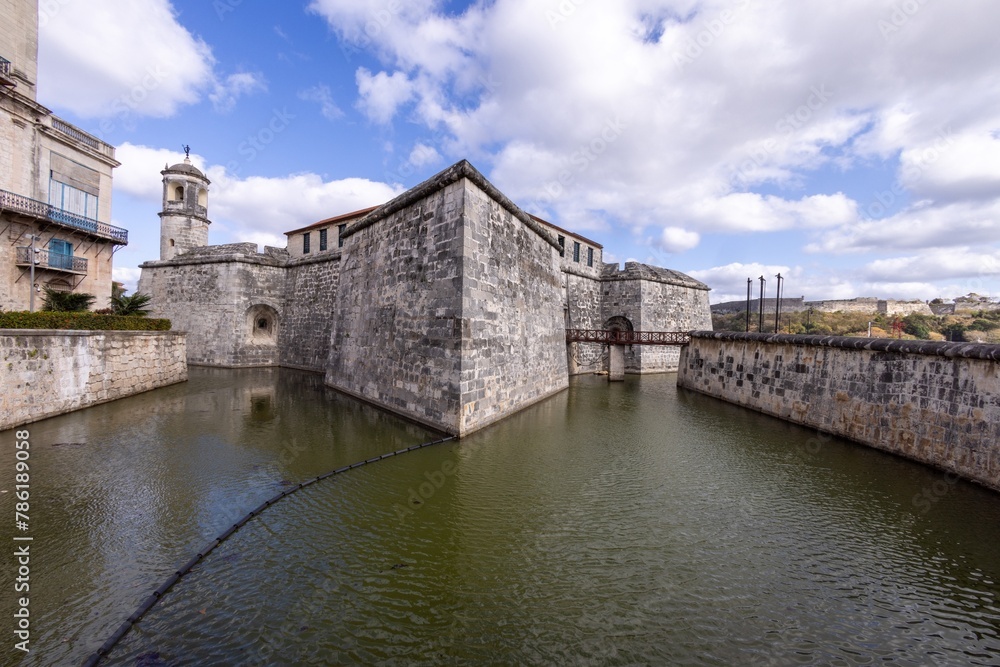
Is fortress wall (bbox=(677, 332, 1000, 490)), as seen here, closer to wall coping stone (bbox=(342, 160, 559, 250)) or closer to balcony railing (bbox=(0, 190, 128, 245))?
wall coping stone (bbox=(342, 160, 559, 250))

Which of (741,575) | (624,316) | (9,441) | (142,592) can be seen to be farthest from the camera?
(624,316)

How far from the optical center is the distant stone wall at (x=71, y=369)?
821cm

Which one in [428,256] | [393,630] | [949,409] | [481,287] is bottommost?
[393,630]

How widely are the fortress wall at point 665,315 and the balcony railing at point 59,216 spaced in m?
23.9

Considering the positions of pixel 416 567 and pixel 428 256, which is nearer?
pixel 416 567

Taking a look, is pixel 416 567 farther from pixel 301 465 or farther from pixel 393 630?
pixel 301 465

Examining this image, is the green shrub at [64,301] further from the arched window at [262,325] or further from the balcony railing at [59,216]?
the arched window at [262,325]

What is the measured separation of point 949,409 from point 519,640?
8.67 metres

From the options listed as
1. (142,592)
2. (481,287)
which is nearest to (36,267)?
(481,287)

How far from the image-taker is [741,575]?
13.6 ft

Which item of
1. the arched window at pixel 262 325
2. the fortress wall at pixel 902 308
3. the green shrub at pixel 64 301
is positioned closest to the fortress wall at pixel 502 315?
the green shrub at pixel 64 301

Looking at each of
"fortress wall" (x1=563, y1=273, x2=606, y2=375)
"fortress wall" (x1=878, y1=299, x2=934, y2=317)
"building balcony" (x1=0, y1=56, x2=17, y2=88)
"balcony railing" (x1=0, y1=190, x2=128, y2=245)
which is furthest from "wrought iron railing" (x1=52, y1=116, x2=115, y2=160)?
"fortress wall" (x1=878, y1=299, x2=934, y2=317)

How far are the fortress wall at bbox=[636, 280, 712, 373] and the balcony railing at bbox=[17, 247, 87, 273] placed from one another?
24265 millimetres

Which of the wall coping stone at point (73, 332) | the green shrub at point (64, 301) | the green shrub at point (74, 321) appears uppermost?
the green shrub at point (64, 301)
